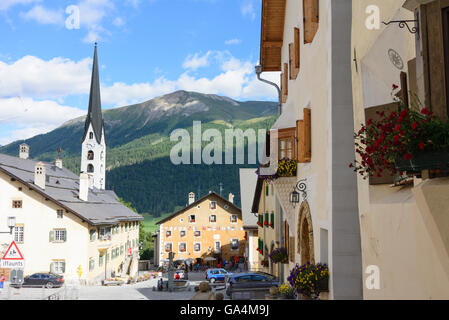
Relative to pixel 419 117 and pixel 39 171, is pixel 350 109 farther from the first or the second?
pixel 39 171

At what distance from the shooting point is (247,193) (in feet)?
169

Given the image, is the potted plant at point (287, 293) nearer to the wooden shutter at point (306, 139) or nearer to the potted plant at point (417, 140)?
the wooden shutter at point (306, 139)

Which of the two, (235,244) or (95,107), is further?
(95,107)

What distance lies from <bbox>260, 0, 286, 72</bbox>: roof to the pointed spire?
80.8 metres

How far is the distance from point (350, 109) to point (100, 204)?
44572mm

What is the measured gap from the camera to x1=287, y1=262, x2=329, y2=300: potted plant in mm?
8359

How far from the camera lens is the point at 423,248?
14.1 feet

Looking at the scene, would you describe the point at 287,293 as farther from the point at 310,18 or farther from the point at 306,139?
the point at 310,18

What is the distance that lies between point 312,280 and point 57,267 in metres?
34.8

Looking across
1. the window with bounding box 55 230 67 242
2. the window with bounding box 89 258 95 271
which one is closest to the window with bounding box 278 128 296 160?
the window with bounding box 55 230 67 242

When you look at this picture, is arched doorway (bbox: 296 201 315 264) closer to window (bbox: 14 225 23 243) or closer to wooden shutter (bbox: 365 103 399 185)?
wooden shutter (bbox: 365 103 399 185)

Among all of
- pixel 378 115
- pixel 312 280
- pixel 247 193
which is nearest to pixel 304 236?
pixel 312 280

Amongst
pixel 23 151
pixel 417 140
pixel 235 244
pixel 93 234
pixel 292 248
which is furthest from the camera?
pixel 235 244

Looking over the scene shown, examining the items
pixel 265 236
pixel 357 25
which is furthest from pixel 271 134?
pixel 265 236
